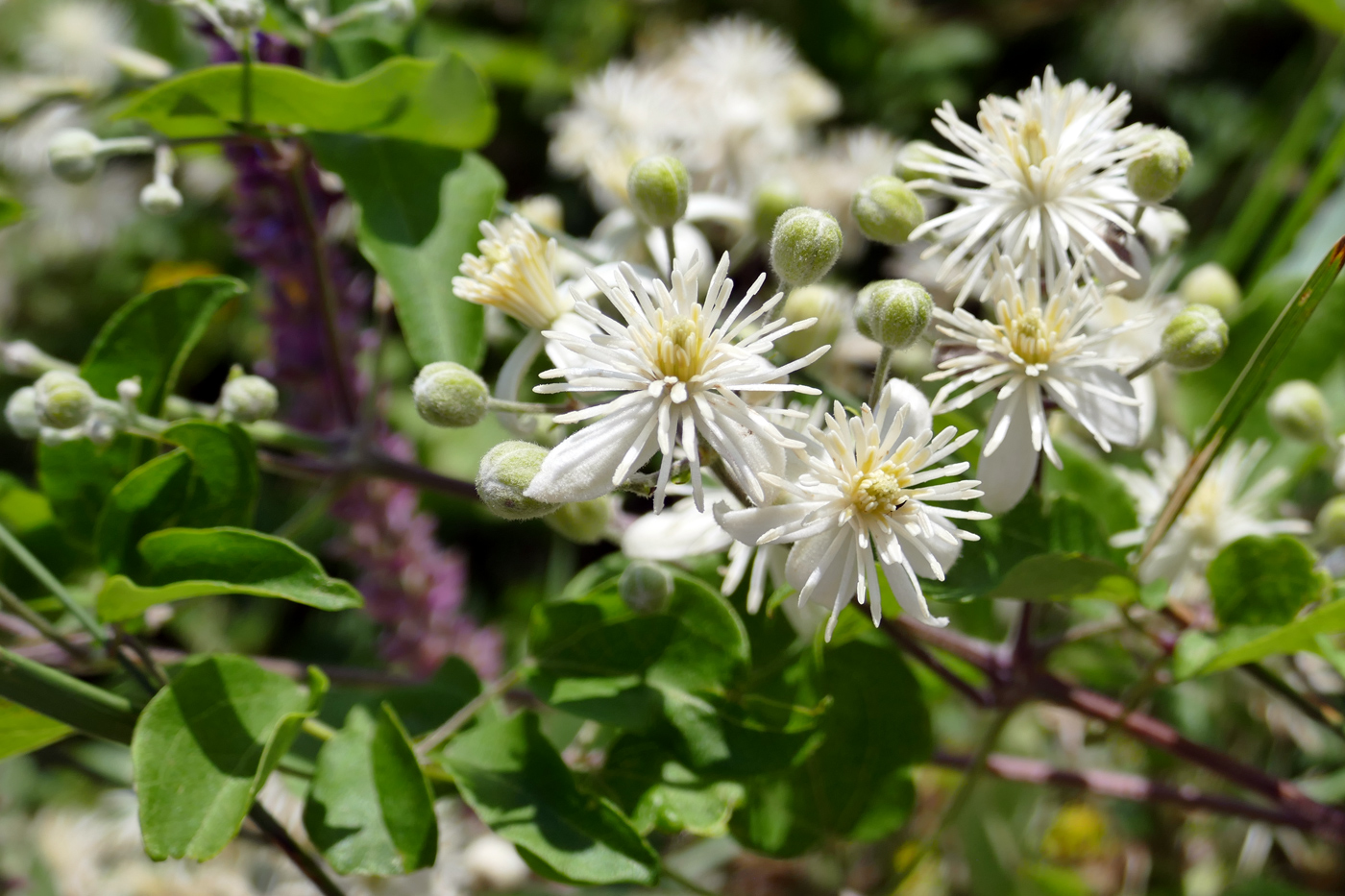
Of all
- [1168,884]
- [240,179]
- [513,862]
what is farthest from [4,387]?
[1168,884]

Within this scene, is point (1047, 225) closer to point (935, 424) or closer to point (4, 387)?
point (935, 424)

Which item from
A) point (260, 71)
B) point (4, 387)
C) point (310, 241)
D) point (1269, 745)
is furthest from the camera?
point (4, 387)

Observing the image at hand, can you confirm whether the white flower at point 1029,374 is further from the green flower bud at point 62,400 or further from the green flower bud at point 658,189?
the green flower bud at point 62,400

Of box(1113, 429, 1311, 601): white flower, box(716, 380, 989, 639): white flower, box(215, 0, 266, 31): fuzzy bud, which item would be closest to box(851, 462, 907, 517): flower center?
box(716, 380, 989, 639): white flower

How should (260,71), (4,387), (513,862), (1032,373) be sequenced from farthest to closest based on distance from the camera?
(4,387) < (513,862) < (260,71) < (1032,373)

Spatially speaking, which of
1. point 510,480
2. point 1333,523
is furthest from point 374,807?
point 1333,523

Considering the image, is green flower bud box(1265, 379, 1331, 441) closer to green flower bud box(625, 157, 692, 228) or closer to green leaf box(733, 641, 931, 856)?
green leaf box(733, 641, 931, 856)

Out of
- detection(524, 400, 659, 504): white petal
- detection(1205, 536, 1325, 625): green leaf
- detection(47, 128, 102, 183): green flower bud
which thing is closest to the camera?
detection(524, 400, 659, 504): white petal
